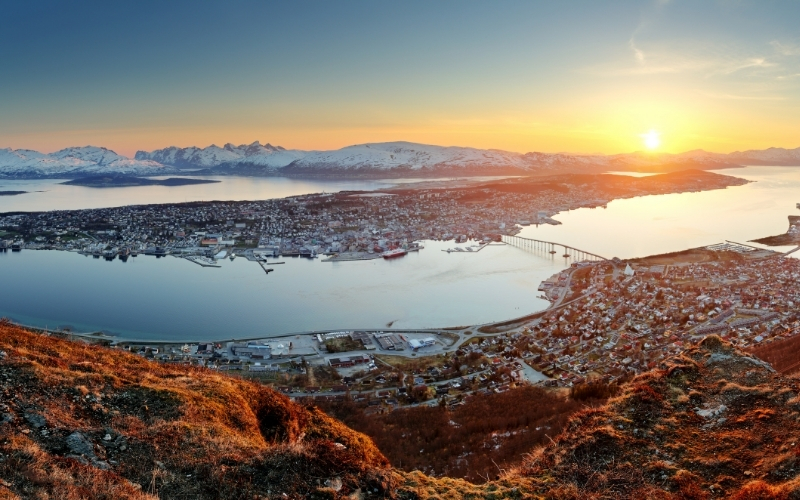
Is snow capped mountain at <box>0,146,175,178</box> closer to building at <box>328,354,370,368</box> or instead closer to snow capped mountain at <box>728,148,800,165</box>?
building at <box>328,354,370,368</box>

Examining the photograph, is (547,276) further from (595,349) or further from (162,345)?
(162,345)

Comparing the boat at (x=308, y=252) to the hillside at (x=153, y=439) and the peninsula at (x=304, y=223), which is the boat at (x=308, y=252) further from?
the hillside at (x=153, y=439)

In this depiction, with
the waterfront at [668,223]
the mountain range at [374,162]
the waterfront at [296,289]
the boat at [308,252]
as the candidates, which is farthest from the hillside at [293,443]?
the mountain range at [374,162]

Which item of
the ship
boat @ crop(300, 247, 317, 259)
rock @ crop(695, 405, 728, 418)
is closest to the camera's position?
rock @ crop(695, 405, 728, 418)

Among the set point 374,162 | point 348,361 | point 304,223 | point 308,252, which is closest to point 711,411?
point 348,361

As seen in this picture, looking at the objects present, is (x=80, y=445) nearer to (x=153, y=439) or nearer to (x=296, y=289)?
(x=153, y=439)

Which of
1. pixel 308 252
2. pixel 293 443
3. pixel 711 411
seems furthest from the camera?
pixel 308 252

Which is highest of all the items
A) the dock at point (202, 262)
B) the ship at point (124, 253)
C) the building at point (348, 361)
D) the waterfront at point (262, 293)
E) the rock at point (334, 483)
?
the rock at point (334, 483)

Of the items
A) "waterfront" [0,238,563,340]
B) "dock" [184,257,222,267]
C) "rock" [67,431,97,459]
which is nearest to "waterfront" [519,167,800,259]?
"waterfront" [0,238,563,340]
